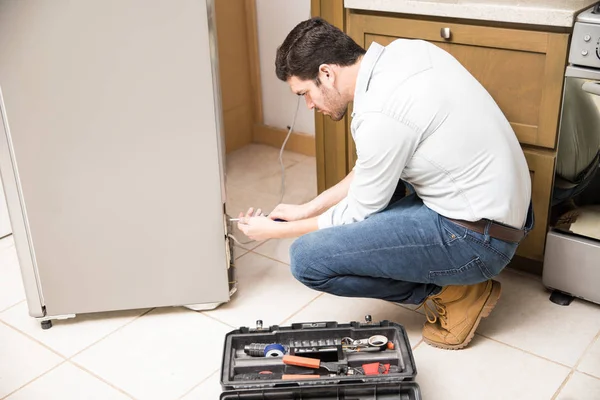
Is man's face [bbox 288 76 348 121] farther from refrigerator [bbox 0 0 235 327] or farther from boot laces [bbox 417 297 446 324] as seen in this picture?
boot laces [bbox 417 297 446 324]

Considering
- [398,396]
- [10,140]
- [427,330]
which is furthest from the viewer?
[427,330]

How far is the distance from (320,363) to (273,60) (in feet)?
5.76

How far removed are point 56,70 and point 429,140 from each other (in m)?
0.96

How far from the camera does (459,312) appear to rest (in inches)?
77.2

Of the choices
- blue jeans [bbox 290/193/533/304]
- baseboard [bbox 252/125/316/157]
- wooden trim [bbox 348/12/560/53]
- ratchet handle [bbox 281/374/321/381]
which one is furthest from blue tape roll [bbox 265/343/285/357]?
baseboard [bbox 252/125/316/157]

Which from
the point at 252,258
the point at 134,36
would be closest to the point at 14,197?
the point at 134,36

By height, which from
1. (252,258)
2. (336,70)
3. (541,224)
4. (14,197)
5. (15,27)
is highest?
(15,27)

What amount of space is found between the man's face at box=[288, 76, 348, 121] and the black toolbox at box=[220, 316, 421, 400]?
554 millimetres

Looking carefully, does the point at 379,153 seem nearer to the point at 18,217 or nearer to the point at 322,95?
the point at 322,95

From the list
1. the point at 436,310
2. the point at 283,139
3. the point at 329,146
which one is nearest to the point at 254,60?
the point at 283,139

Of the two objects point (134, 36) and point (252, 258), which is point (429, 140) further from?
point (252, 258)

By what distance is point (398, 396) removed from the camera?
167 centimetres

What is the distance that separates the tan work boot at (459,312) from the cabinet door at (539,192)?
0.26m

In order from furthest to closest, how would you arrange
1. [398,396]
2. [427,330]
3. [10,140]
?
[427,330] < [10,140] < [398,396]
